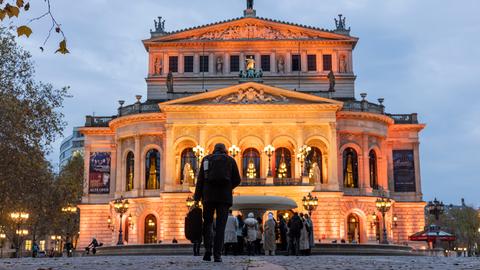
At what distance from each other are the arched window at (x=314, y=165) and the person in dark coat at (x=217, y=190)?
39.2 m

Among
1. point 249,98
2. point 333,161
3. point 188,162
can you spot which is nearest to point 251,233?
point 333,161

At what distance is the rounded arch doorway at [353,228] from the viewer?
5422 centimetres

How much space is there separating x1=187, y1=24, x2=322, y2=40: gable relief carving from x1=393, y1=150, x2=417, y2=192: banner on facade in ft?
40.0

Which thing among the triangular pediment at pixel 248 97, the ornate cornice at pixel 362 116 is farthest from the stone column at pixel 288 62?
the ornate cornice at pixel 362 116

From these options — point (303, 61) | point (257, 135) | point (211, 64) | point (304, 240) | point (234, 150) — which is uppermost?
point (303, 61)

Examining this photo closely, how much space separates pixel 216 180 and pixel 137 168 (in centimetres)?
4373

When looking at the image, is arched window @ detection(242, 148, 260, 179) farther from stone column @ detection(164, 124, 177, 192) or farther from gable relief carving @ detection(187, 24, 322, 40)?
gable relief carving @ detection(187, 24, 322, 40)

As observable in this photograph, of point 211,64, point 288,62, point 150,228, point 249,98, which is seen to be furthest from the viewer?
point 211,64

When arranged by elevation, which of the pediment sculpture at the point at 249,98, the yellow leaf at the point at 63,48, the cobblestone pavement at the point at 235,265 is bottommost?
the cobblestone pavement at the point at 235,265

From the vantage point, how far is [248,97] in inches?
2088

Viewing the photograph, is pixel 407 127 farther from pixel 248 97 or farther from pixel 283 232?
pixel 283 232

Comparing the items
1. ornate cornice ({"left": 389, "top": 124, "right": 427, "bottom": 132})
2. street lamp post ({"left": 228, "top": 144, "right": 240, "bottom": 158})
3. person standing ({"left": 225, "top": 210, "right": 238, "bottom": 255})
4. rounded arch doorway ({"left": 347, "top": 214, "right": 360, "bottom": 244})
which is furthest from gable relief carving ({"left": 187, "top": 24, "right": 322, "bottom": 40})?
person standing ({"left": 225, "top": 210, "right": 238, "bottom": 255})

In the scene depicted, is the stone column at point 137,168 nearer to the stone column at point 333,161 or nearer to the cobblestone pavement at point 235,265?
the stone column at point 333,161

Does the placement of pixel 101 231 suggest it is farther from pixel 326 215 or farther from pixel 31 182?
pixel 31 182
